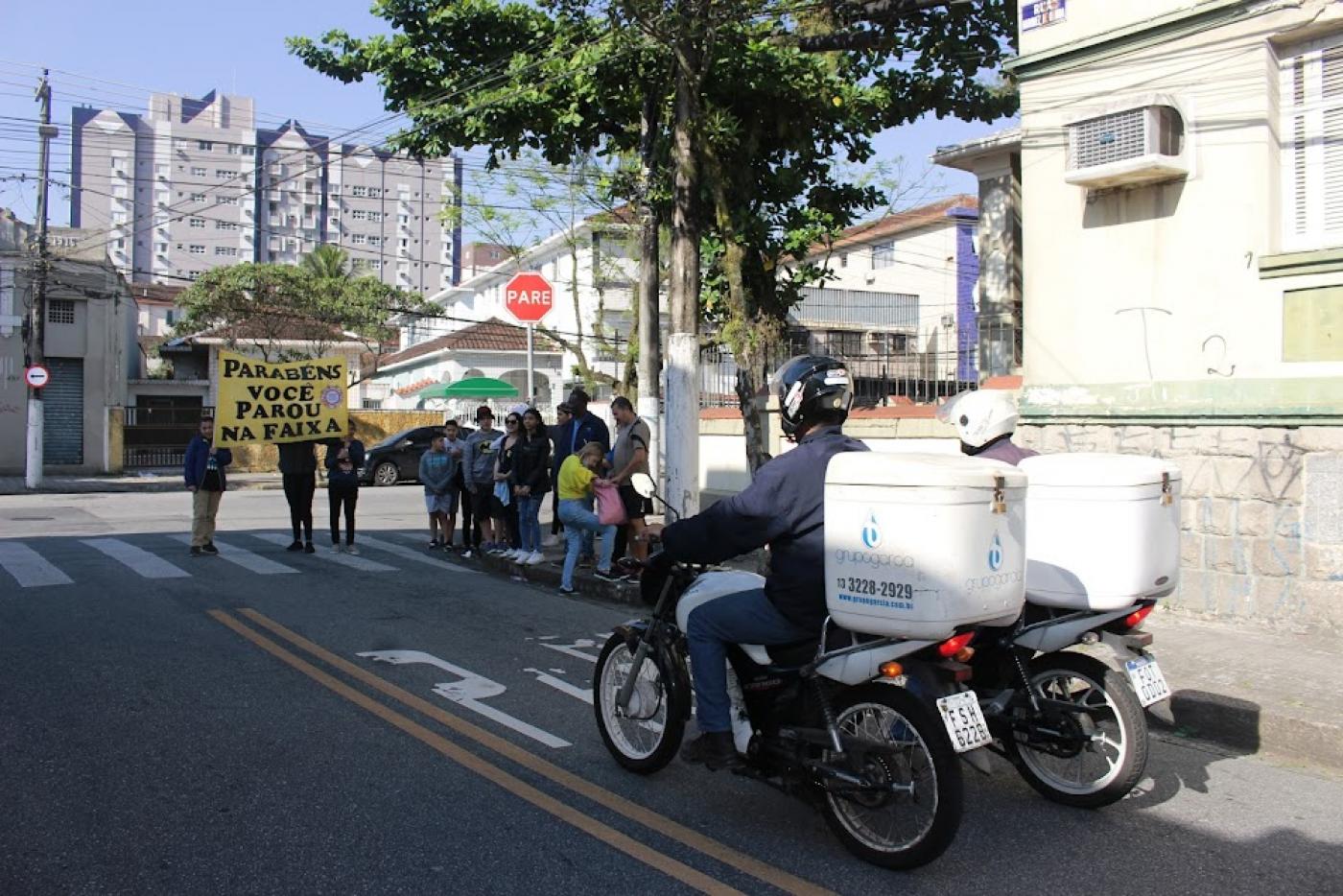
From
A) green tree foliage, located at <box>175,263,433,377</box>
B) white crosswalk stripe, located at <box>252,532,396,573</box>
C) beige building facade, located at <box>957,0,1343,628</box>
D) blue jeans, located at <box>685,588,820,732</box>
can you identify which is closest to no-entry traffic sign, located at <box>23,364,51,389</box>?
green tree foliage, located at <box>175,263,433,377</box>

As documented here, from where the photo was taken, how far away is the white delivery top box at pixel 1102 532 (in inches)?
194

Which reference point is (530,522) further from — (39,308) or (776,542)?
(39,308)

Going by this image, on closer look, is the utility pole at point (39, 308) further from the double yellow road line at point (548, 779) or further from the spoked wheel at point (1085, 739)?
the spoked wheel at point (1085, 739)

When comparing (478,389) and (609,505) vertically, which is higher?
(478,389)

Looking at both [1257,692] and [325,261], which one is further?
Answer: [325,261]

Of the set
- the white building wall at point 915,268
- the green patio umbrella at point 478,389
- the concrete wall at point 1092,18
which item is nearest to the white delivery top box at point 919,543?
the concrete wall at point 1092,18

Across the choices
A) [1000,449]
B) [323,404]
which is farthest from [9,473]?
[1000,449]

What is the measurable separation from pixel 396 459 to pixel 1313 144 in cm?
2261

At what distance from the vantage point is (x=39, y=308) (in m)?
27.9

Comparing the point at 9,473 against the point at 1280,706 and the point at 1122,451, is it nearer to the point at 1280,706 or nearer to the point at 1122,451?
the point at 1122,451

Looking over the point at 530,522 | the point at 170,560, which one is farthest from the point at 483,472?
the point at 170,560

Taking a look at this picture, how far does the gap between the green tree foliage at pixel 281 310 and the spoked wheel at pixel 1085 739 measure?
126ft

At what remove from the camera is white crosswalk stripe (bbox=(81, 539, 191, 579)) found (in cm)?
1174

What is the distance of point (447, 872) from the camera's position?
4180 millimetres
